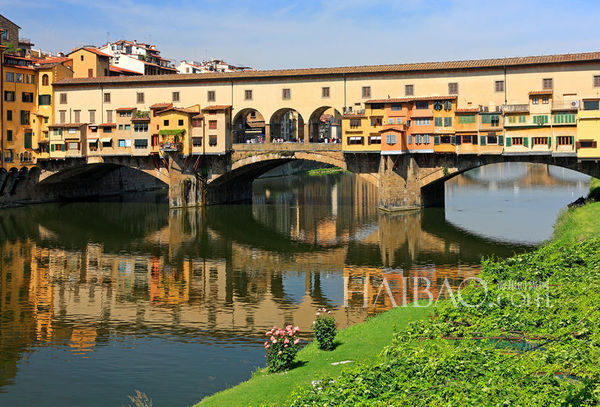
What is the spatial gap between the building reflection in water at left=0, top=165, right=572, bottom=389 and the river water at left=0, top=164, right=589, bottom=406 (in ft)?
0.43

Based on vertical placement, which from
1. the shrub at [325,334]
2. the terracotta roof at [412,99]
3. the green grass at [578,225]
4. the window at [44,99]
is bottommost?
the shrub at [325,334]

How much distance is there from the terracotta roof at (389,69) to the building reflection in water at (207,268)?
13.8 m

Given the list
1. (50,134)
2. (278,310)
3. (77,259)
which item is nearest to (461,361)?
(278,310)

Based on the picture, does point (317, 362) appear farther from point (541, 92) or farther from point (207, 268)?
point (541, 92)

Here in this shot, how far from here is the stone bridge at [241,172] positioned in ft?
229

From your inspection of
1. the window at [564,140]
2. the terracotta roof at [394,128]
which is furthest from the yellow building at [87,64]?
the window at [564,140]

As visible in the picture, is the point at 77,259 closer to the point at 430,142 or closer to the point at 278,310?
the point at 278,310

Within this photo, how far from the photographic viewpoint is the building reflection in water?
32.8 metres

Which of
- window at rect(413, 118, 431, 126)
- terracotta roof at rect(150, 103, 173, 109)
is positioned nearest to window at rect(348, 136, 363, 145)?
window at rect(413, 118, 431, 126)

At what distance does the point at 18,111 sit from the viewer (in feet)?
266

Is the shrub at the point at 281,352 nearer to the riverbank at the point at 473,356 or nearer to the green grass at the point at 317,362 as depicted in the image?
the green grass at the point at 317,362

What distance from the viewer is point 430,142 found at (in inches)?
2719

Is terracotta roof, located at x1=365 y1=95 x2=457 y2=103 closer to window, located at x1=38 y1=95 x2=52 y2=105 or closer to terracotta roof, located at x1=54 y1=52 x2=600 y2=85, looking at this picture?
terracotta roof, located at x1=54 y1=52 x2=600 y2=85

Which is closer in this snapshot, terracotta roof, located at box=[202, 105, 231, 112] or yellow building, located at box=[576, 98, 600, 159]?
yellow building, located at box=[576, 98, 600, 159]
